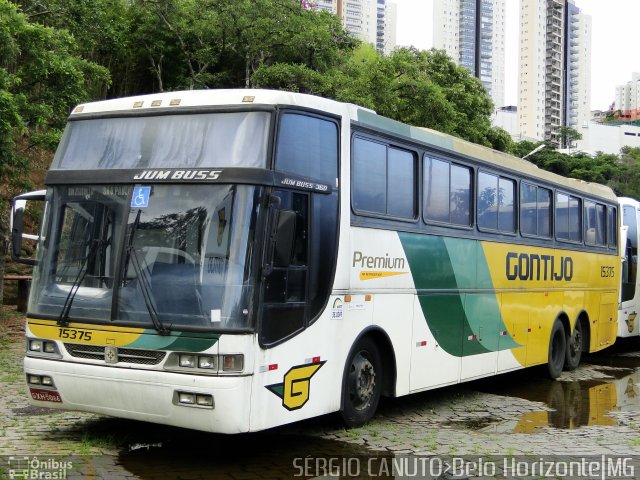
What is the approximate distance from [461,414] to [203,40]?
23.8 m

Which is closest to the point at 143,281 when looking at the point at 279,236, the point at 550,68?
the point at 279,236

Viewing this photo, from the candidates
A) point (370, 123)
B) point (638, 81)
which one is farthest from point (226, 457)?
point (638, 81)

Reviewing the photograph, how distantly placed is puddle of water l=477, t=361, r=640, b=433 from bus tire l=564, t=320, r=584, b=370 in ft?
1.99

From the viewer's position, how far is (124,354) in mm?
6613

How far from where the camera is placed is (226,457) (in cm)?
702

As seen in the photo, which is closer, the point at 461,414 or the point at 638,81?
Result: the point at 461,414

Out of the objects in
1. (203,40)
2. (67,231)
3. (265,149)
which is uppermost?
(203,40)

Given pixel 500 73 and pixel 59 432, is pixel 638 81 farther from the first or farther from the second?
pixel 59 432

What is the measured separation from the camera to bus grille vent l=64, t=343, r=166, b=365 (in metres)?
6.51

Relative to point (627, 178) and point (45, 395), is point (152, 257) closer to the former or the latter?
point (45, 395)

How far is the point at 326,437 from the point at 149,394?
209 centimetres

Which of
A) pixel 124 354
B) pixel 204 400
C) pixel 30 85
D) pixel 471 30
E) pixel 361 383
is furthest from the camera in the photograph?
pixel 471 30

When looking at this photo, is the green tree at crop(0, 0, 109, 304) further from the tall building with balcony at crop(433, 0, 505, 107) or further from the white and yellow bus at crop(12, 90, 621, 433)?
the tall building with balcony at crop(433, 0, 505, 107)

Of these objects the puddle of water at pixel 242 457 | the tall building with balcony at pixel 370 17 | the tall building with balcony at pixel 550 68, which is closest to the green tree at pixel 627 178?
the tall building with balcony at pixel 550 68
